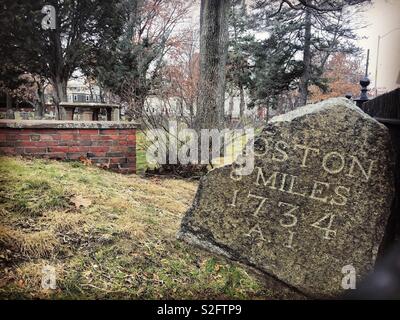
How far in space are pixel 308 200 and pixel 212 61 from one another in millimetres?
1532

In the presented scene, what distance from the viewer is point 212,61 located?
9.50 ft

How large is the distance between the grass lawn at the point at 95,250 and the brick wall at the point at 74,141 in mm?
513

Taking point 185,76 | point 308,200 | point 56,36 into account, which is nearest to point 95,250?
point 308,200

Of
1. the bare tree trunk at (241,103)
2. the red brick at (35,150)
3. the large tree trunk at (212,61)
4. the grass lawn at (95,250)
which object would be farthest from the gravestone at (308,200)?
the red brick at (35,150)

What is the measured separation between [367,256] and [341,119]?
2.40 ft

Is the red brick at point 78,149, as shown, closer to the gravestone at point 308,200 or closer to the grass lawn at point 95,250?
the grass lawn at point 95,250

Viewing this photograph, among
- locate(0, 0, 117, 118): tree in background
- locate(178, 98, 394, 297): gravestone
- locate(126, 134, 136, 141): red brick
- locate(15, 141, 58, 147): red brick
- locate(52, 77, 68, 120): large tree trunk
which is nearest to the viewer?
locate(178, 98, 394, 297): gravestone

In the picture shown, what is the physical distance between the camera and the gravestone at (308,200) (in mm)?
1788

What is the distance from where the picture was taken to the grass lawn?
5.96 feet

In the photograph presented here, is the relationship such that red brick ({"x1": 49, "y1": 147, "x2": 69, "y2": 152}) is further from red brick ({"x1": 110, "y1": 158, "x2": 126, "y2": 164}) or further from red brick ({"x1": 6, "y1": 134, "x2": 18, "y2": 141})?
red brick ({"x1": 110, "y1": 158, "x2": 126, "y2": 164})

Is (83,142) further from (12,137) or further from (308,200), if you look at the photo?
(308,200)

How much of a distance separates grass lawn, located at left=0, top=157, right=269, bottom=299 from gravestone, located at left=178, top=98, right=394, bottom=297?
183mm

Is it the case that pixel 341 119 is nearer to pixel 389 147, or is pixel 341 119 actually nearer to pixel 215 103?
pixel 389 147

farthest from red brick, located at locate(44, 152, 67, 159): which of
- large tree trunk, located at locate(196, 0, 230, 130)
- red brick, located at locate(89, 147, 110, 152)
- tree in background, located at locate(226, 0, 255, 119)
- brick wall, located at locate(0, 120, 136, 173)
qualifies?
tree in background, located at locate(226, 0, 255, 119)
